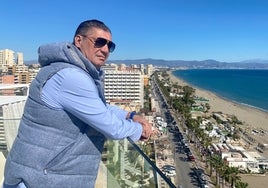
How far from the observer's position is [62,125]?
1.09m

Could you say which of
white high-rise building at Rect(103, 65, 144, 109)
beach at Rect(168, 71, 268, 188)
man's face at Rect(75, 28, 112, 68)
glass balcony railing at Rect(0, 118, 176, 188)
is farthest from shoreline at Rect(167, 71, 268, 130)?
man's face at Rect(75, 28, 112, 68)

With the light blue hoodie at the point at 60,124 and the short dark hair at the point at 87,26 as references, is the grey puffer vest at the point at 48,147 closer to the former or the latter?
the light blue hoodie at the point at 60,124

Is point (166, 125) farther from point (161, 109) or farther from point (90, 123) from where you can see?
point (90, 123)

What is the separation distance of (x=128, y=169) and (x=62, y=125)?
1.44ft

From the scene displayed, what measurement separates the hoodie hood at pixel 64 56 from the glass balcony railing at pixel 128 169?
34 centimetres

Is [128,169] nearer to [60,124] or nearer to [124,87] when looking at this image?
[60,124]

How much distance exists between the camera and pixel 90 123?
1088 mm

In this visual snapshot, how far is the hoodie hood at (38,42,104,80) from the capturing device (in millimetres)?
1096

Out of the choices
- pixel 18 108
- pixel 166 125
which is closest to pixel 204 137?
pixel 166 125

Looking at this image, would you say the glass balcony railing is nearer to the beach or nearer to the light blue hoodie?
the light blue hoodie

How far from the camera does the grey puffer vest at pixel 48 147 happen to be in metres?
1.08

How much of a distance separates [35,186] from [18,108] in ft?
5.26

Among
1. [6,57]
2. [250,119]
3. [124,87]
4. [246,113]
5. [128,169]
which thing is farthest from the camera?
[6,57]

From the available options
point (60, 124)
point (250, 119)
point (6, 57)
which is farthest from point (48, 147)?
point (6, 57)
